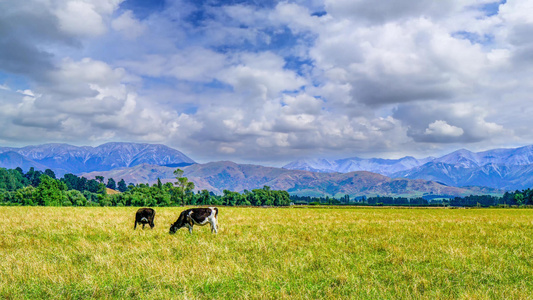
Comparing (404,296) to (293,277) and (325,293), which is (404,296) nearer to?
(325,293)

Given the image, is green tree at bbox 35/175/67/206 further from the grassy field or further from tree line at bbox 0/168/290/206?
the grassy field

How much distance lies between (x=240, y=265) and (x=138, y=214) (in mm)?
14474

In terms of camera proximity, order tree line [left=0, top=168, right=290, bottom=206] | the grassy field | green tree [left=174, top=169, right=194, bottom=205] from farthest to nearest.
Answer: green tree [left=174, top=169, right=194, bottom=205]
tree line [left=0, top=168, right=290, bottom=206]
the grassy field

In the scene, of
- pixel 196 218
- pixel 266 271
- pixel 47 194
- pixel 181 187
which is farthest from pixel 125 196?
pixel 266 271

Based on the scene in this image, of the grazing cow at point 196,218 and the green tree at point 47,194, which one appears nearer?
the grazing cow at point 196,218

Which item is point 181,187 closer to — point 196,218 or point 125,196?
point 125,196

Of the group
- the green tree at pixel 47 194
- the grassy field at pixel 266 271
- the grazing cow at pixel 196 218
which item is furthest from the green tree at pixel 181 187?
the grassy field at pixel 266 271

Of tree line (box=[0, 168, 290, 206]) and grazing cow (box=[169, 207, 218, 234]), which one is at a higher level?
grazing cow (box=[169, 207, 218, 234])

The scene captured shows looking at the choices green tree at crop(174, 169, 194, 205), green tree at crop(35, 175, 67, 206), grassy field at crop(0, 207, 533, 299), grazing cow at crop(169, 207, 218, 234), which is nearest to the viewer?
grassy field at crop(0, 207, 533, 299)

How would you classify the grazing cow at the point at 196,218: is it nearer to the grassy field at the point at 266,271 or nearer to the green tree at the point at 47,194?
the grassy field at the point at 266,271

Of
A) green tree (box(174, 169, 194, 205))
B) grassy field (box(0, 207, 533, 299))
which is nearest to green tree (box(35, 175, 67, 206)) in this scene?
green tree (box(174, 169, 194, 205))

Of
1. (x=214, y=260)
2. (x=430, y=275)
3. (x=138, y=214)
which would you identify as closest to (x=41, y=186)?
(x=138, y=214)

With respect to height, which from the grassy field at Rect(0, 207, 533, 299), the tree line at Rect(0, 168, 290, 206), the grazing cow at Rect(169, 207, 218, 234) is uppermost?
the grazing cow at Rect(169, 207, 218, 234)

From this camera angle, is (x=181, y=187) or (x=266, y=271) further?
(x=181, y=187)
